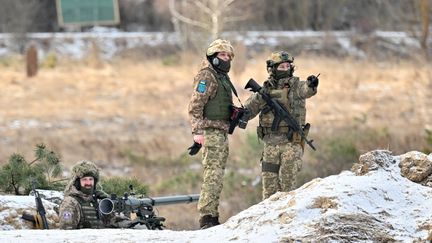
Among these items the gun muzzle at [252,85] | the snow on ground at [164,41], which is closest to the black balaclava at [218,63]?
the gun muzzle at [252,85]

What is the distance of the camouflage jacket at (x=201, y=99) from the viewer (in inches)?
326

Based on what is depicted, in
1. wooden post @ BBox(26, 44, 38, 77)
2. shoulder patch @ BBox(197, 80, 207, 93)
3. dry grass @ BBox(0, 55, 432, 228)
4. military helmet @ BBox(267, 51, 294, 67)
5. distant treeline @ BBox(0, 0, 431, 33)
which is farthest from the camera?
distant treeline @ BBox(0, 0, 431, 33)

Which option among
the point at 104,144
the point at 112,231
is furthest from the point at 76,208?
the point at 104,144

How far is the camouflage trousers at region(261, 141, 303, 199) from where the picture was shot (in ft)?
28.5

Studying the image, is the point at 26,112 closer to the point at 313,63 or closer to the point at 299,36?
the point at 313,63

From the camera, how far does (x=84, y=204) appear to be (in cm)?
788

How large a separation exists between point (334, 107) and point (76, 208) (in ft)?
65.6

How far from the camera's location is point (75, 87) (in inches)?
1245

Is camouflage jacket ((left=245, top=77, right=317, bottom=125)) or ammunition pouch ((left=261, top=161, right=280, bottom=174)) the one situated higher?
camouflage jacket ((left=245, top=77, right=317, bottom=125))

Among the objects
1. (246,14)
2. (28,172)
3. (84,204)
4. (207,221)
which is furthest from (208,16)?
(84,204)

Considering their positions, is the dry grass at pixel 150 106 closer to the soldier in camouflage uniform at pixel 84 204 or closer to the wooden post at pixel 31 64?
the wooden post at pixel 31 64

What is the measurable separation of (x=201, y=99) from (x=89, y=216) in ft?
4.35

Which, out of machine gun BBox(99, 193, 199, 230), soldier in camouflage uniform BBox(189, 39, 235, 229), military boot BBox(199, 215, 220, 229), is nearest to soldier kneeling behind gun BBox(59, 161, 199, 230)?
machine gun BBox(99, 193, 199, 230)

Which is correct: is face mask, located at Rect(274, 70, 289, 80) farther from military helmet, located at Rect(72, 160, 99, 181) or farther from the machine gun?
military helmet, located at Rect(72, 160, 99, 181)
